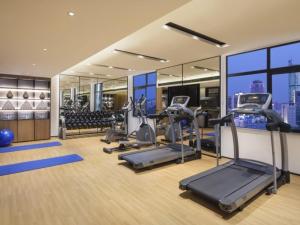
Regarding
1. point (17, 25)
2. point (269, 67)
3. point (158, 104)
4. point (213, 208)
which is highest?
point (17, 25)

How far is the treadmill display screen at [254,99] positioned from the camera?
3697mm

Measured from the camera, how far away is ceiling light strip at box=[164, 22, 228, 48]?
3.68m

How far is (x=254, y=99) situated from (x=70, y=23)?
3565 mm

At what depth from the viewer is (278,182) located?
3.62 meters

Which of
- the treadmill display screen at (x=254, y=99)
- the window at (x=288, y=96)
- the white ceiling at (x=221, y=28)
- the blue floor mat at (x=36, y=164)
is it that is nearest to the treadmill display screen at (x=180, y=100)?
the white ceiling at (x=221, y=28)

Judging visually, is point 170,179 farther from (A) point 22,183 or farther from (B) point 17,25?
(B) point 17,25

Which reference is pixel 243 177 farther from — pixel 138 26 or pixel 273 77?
pixel 138 26

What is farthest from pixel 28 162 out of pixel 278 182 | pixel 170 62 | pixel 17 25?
pixel 278 182

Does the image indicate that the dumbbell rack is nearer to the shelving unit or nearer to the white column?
the white column

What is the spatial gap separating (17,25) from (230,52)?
493 centimetres

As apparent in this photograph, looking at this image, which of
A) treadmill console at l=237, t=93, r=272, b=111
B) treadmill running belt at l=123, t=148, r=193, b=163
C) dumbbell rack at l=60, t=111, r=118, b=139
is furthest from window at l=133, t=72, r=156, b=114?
treadmill console at l=237, t=93, r=272, b=111

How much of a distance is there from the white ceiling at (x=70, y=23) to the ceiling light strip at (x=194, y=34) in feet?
2.60

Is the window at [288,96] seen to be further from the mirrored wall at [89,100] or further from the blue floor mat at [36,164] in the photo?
the mirrored wall at [89,100]

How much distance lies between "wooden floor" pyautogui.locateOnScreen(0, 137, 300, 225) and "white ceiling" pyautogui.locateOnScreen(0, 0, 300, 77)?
2.81 metres
